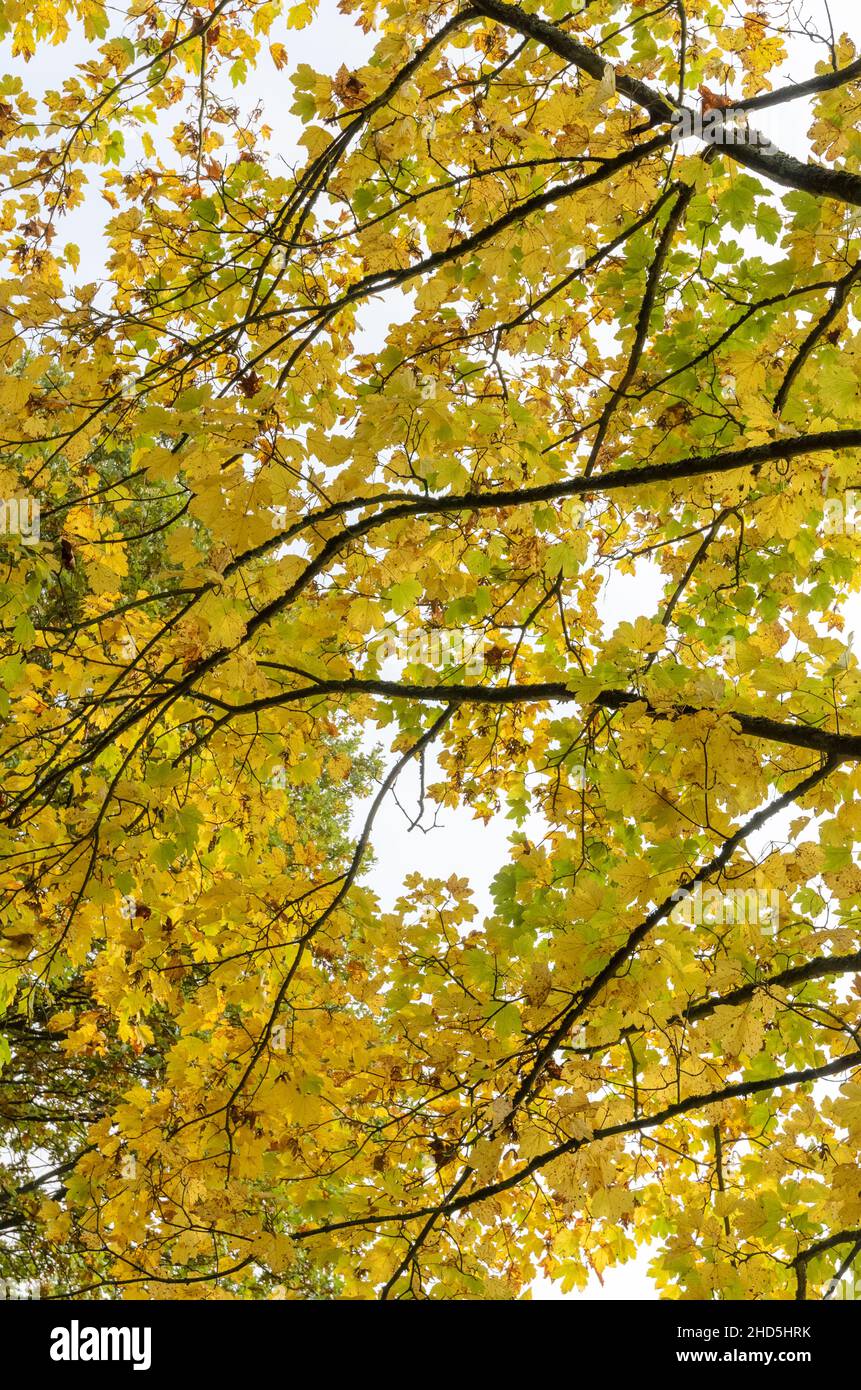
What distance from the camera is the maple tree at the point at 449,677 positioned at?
93.0 inches

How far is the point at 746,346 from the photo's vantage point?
364cm

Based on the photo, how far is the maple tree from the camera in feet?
7.75

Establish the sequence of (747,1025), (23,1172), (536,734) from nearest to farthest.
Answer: (747,1025) < (536,734) < (23,1172)

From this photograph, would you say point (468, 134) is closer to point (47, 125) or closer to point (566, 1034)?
point (47, 125)

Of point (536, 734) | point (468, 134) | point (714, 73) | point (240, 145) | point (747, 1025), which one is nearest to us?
point (747, 1025)

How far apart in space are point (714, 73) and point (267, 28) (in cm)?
251

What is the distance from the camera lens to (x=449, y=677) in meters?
4.22

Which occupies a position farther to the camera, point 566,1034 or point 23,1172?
point 23,1172

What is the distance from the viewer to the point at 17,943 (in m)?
2.88

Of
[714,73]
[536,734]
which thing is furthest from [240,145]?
[536,734]

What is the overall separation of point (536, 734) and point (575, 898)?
8.75 feet

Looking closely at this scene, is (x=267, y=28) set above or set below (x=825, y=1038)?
above
